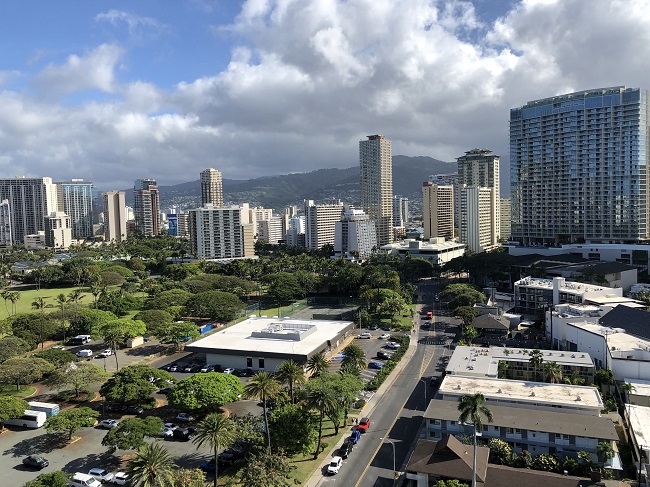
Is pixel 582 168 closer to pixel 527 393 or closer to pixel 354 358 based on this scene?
pixel 527 393

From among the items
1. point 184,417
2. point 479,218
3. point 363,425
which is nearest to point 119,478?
point 184,417

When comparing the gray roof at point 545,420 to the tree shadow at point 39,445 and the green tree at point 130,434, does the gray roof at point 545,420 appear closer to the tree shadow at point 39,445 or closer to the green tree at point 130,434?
the green tree at point 130,434

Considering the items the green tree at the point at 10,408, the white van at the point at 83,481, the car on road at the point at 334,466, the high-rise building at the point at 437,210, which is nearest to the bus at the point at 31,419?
the green tree at the point at 10,408

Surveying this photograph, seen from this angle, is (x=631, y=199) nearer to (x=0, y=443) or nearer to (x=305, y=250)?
(x=305, y=250)

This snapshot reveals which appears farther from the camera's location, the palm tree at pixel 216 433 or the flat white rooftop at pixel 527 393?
the flat white rooftop at pixel 527 393

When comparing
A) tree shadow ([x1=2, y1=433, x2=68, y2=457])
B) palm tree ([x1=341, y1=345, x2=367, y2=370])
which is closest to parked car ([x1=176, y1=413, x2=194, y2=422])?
tree shadow ([x1=2, y1=433, x2=68, y2=457])

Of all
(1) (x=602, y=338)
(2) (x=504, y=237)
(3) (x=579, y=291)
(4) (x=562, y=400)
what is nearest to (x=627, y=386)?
(4) (x=562, y=400)
